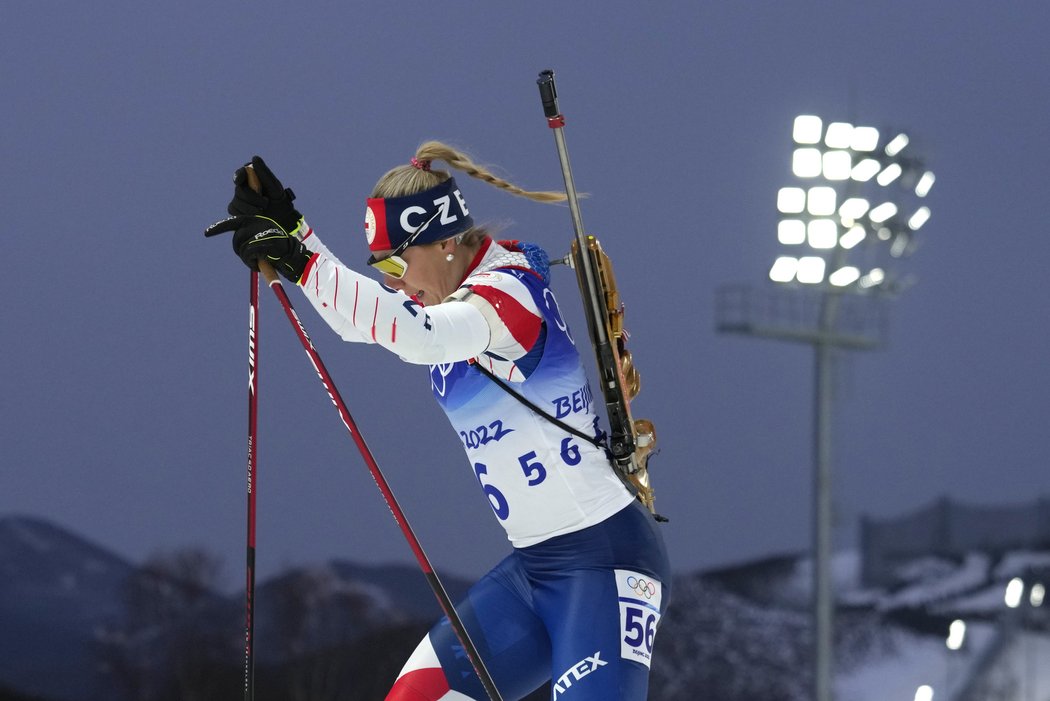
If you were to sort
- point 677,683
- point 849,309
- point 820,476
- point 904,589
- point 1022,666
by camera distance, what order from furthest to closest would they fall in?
point 904,589, point 677,683, point 1022,666, point 849,309, point 820,476

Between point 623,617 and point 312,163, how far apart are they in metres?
17.2

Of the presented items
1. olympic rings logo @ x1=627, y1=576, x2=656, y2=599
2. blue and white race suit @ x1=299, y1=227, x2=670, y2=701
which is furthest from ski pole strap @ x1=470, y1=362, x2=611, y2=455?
olympic rings logo @ x1=627, y1=576, x2=656, y2=599

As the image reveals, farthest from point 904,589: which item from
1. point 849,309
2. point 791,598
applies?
point 849,309

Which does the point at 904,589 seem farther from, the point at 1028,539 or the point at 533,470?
the point at 533,470

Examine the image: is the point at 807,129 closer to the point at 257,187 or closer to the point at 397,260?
the point at 397,260

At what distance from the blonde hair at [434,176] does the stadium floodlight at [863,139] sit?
6.77m

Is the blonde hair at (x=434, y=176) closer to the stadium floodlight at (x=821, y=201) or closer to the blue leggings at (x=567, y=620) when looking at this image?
the blue leggings at (x=567, y=620)

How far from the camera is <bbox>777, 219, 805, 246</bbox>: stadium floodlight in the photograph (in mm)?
8656

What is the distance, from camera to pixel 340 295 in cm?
191

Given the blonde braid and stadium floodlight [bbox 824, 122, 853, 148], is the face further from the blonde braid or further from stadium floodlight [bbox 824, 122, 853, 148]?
stadium floodlight [bbox 824, 122, 853, 148]

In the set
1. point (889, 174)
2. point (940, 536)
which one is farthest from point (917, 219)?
point (940, 536)

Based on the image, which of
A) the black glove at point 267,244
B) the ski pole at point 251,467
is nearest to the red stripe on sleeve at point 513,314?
the black glove at point 267,244

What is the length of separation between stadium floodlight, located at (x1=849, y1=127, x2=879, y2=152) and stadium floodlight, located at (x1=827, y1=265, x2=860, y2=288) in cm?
80

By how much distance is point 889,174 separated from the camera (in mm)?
9023
